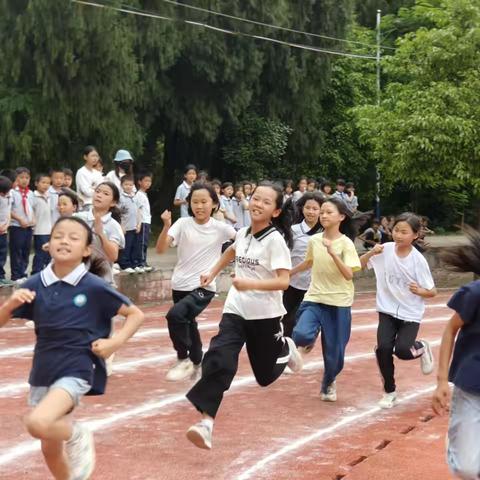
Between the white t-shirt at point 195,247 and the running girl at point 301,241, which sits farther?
the running girl at point 301,241

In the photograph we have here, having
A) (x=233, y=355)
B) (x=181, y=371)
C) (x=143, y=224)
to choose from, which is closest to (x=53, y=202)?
(x=143, y=224)

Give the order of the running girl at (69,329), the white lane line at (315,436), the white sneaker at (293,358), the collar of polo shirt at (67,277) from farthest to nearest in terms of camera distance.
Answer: the white sneaker at (293,358), the white lane line at (315,436), the collar of polo shirt at (67,277), the running girl at (69,329)

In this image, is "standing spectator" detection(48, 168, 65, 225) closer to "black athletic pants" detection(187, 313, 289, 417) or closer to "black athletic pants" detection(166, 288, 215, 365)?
"black athletic pants" detection(166, 288, 215, 365)

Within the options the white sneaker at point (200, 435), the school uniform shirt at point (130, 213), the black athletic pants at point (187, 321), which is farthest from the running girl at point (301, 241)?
the school uniform shirt at point (130, 213)

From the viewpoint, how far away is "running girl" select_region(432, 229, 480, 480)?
4781 millimetres

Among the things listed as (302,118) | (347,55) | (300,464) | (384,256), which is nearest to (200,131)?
(302,118)

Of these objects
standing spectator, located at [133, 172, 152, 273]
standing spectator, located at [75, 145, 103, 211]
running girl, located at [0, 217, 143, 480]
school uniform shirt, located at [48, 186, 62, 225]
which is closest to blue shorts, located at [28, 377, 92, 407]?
running girl, located at [0, 217, 143, 480]

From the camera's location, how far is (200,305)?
8906mm

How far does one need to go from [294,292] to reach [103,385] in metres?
5.11

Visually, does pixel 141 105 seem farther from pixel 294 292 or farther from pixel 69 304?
pixel 69 304

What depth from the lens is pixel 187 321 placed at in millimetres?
8883

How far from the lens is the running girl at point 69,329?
5152 millimetres

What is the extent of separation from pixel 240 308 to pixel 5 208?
7.87m

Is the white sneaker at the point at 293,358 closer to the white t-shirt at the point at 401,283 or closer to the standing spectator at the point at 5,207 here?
the white t-shirt at the point at 401,283
